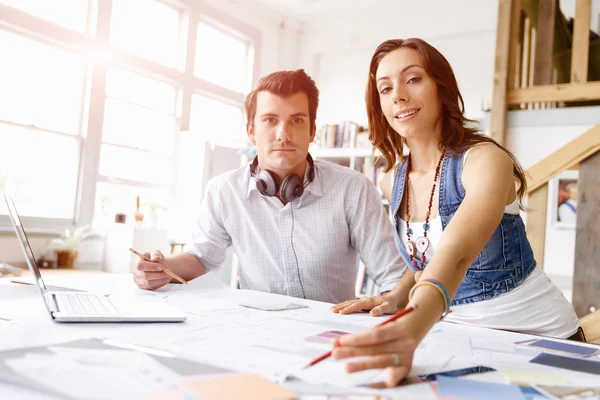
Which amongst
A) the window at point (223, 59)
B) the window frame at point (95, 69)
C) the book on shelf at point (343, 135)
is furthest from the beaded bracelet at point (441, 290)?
the window at point (223, 59)

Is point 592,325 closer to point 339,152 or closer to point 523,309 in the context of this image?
point 523,309

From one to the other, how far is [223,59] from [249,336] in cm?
529

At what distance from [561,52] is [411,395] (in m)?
3.53

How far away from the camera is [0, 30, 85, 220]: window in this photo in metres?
3.92

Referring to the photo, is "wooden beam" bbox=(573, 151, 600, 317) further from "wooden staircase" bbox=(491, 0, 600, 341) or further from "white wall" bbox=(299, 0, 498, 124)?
"white wall" bbox=(299, 0, 498, 124)

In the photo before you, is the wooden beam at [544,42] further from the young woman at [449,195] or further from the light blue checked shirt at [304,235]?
the young woman at [449,195]

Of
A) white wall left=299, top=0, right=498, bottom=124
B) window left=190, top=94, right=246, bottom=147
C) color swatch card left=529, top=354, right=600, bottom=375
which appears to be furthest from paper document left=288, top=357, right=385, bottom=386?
white wall left=299, top=0, right=498, bottom=124

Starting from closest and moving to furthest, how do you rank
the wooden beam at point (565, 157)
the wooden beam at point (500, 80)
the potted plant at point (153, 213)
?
the wooden beam at point (565, 157) → the wooden beam at point (500, 80) → the potted plant at point (153, 213)

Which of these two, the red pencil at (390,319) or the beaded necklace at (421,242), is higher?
the beaded necklace at (421,242)

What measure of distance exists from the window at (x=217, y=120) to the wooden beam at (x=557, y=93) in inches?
115

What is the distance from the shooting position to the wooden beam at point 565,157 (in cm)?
209

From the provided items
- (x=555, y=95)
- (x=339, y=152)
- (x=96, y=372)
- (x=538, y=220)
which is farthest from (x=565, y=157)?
(x=339, y=152)

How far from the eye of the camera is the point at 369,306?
1230mm

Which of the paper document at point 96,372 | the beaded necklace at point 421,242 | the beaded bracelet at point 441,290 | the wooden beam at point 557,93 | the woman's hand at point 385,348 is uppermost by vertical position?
the wooden beam at point 557,93
